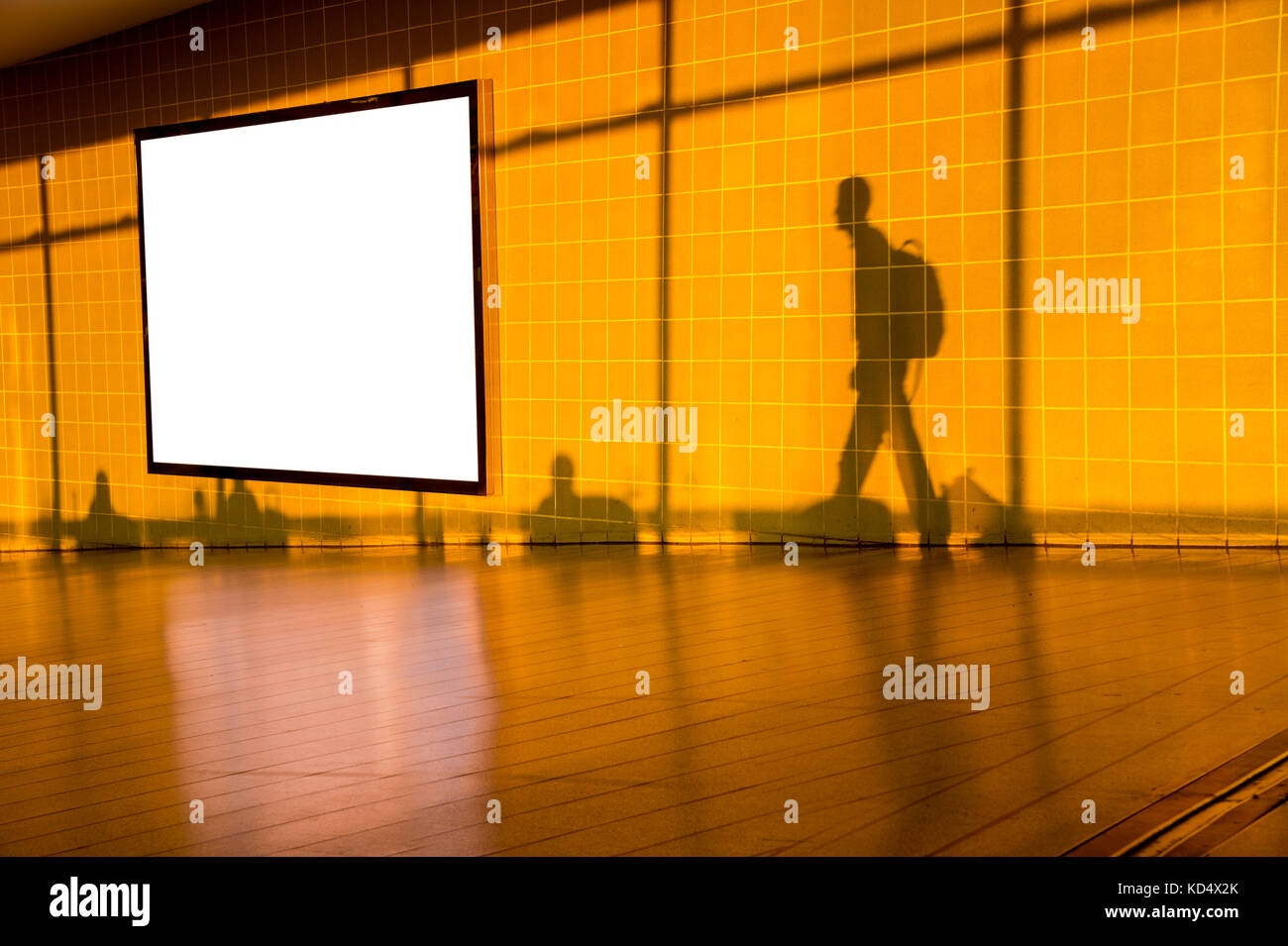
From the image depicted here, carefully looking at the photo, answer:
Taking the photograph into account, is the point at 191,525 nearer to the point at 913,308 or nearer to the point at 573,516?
the point at 573,516

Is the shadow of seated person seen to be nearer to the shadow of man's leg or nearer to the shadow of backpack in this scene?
the shadow of man's leg

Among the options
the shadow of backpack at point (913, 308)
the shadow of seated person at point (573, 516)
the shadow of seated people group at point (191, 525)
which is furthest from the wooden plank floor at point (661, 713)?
the shadow of seated people group at point (191, 525)

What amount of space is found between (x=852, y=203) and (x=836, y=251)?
0.21 meters

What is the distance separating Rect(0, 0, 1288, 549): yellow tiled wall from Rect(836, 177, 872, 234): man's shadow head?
3 centimetres

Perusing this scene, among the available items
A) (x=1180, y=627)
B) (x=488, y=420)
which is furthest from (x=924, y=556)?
(x=488, y=420)

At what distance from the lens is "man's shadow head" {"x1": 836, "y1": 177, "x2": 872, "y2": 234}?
5.21 metres

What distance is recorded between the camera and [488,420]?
6148 mm

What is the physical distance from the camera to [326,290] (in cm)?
Answer: 613

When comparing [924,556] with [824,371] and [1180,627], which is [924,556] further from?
[1180,627]

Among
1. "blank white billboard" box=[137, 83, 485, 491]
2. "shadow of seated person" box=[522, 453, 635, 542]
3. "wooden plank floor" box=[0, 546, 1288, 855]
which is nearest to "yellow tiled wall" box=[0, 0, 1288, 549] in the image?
"shadow of seated person" box=[522, 453, 635, 542]

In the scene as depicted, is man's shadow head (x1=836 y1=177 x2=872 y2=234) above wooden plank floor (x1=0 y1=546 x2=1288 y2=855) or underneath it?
above

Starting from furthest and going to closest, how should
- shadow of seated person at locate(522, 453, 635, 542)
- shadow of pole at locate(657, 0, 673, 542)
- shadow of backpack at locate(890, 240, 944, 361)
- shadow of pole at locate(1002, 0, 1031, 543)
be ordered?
shadow of seated person at locate(522, 453, 635, 542), shadow of pole at locate(657, 0, 673, 542), shadow of backpack at locate(890, 240, 944, 361), shadow of pole at locate(1002, 0, 1031, 543)

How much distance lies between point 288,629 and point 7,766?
1.59 m

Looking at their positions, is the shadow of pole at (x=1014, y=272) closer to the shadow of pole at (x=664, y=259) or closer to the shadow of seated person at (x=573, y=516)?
the shadow of pole at (x=664, y=259)
